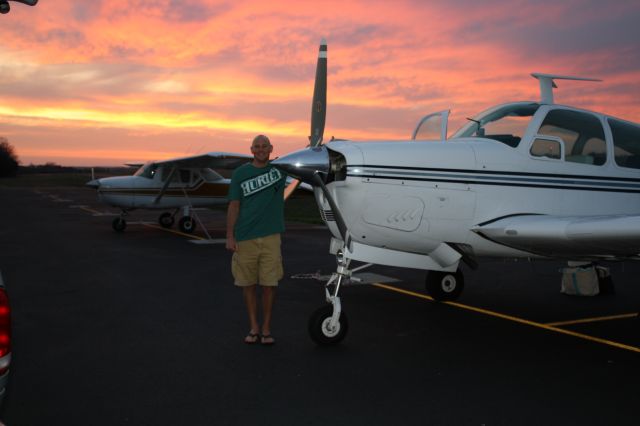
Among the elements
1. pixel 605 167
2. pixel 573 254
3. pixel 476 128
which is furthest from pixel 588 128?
pixel 573 254

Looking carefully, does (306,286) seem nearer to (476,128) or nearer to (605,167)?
(476,128)

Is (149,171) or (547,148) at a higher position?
(547,148)

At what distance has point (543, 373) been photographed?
15.8 feet

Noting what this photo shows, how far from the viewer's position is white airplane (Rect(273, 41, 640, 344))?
5.39 metres

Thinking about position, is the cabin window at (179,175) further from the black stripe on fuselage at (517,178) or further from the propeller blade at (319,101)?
the black stripe on fuselage at (517,178)

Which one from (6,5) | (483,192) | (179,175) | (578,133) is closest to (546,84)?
(578,133)

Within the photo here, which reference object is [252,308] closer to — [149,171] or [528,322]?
[528,322]

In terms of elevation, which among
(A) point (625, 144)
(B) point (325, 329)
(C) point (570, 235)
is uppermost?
(A) point (625, 144)

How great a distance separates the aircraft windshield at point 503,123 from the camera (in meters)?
6.25

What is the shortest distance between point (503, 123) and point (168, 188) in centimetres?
1348

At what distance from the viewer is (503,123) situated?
6398mm

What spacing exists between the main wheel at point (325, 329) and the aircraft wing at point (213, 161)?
34.6 ft

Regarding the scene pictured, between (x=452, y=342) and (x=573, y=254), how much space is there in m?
1.49

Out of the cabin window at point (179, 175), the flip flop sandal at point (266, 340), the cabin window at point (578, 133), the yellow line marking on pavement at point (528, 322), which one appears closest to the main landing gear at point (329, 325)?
the flip flop sandal at point (266, 340)
